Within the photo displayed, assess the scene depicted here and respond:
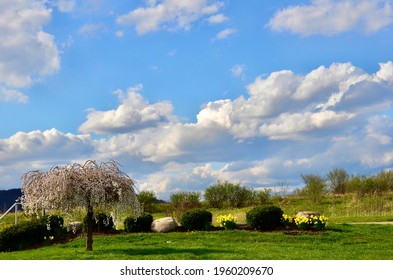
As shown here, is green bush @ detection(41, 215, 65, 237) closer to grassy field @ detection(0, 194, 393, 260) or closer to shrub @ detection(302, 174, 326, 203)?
grassy field @ detection(0, 194, 393, 260)

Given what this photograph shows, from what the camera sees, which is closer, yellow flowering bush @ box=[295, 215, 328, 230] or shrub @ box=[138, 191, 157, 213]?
yellow flowering bush @ box=[295, 215, 328, 230]

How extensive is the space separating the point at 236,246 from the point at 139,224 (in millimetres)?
4983

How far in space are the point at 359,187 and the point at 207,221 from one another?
22.1 metres

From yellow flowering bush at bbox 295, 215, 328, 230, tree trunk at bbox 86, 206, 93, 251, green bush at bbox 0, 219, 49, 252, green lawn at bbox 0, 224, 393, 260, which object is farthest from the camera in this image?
yellow flowering bush at bbox 295, 215, 328, 230

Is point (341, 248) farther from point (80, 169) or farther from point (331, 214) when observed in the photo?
point (331, 214)

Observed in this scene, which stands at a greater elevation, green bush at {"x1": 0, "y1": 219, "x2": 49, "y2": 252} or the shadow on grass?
green bush at {"x1": 0, "y1": 219, "x2": 49, "y2": 252}

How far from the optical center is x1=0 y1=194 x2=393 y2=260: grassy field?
12.9 meters

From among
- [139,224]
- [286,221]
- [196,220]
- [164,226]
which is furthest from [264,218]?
[139,224]

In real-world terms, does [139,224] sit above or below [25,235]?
above

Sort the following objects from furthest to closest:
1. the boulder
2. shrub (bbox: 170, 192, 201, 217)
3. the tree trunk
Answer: shrub (bbox: 170, 192, 201, 217) → the boulder → the tree trunk

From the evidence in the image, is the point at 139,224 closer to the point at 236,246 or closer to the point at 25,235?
the point at 25,235

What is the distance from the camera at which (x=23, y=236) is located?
55.6 feet

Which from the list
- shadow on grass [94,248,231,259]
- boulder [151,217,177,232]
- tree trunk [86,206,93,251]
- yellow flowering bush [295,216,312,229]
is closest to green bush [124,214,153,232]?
boulder [151,217,177,232]

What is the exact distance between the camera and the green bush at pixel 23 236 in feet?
55.0
